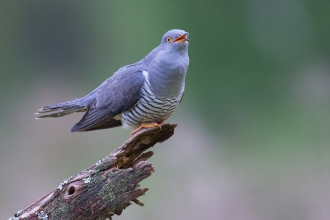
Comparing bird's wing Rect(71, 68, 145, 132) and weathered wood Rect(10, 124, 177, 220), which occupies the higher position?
bird's wing Rect(71, 68, 145, 132)

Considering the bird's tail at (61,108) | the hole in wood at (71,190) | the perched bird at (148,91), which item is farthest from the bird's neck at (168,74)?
the hole in wood at (71,190)

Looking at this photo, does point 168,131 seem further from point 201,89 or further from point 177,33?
point 201,89

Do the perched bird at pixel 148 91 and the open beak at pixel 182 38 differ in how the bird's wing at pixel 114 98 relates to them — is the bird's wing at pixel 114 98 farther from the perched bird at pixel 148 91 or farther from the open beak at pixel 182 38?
the open beak at pixel 182 38

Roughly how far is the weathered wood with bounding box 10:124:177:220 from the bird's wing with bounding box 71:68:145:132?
1.74 ft

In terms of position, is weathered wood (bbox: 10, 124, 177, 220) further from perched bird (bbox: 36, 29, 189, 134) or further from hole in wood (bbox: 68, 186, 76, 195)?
perched bird (bbox: 36, 29, 189, 134)

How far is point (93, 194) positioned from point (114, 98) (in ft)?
2.33

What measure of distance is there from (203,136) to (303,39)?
1.40 meters

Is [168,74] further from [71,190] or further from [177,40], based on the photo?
[71,190]

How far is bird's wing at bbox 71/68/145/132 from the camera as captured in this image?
85.5 inches

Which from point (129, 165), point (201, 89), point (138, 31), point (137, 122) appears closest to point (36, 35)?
point (138, 31)

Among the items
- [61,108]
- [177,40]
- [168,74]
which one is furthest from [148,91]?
[61,108]

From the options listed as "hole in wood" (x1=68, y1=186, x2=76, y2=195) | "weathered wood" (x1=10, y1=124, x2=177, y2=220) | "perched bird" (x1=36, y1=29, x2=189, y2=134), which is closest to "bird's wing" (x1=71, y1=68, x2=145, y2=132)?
"perched bird" (x1=36, y1=29, x2=189, y2=134)

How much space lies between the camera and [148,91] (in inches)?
84.1

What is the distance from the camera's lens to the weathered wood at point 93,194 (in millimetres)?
1616
